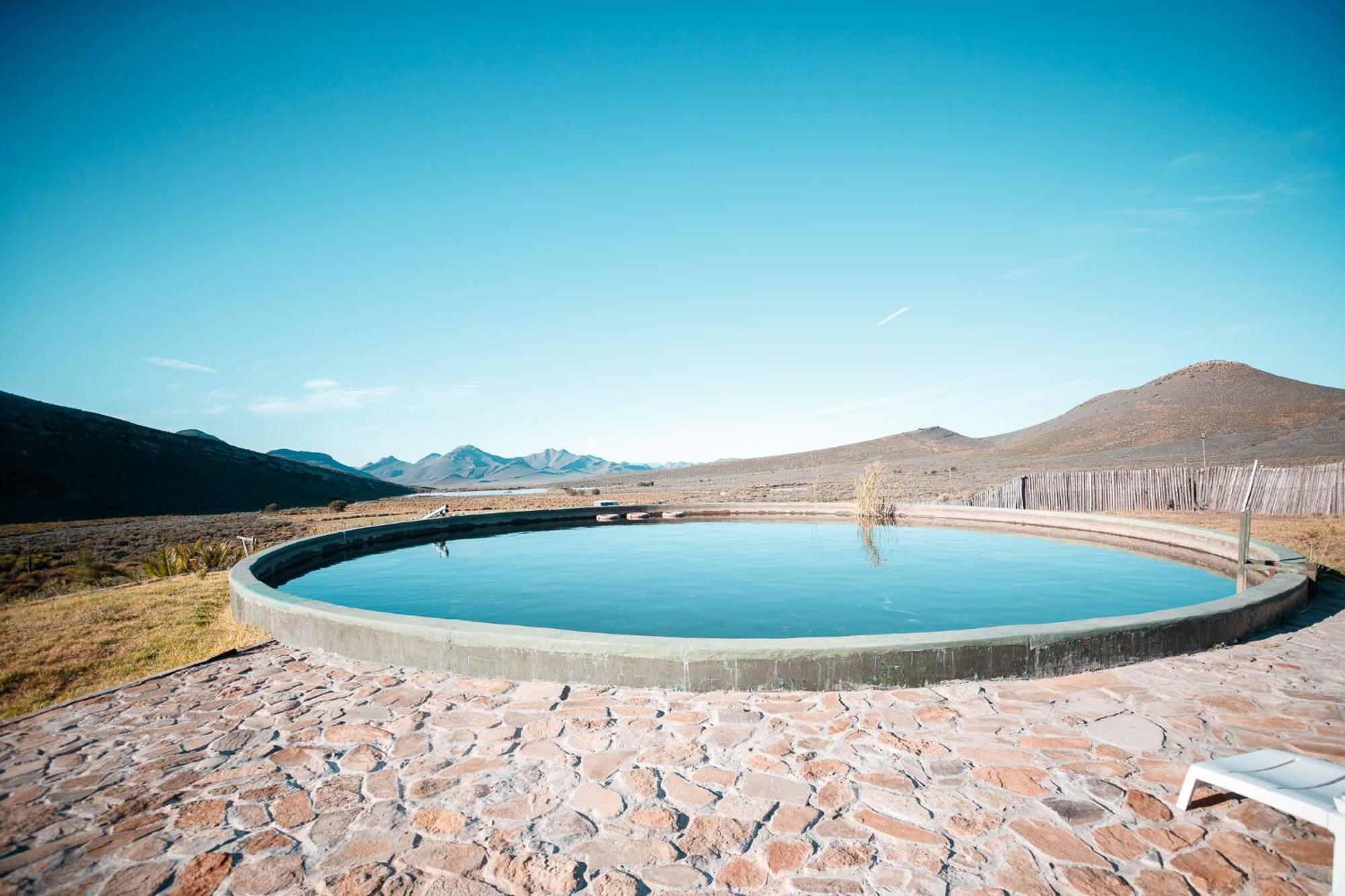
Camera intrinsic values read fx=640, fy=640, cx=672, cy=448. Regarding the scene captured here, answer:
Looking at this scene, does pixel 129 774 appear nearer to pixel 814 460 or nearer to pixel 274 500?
pixel 274 500

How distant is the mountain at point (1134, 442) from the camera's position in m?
32.9

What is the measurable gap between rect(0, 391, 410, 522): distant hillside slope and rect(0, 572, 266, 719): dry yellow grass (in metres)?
34.4

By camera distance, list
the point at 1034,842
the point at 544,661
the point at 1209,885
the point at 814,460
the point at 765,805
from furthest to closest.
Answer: the point at 814,460 → the point at 544,661 → the point at 765,805 → the point at 1034,842 → the point at 1209,885

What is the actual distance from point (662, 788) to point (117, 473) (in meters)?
56.9

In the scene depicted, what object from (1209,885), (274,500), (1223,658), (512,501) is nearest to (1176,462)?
(512,501)

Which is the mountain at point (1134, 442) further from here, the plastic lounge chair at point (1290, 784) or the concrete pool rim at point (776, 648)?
the plastic lounge chair at point (1290, 784)

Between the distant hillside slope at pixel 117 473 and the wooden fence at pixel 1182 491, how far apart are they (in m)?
43.0

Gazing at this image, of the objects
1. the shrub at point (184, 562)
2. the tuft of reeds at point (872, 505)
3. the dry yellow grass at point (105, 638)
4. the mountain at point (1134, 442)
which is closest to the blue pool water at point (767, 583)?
the dry yellow grass at point (105, 638)

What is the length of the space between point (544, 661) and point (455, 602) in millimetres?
3472

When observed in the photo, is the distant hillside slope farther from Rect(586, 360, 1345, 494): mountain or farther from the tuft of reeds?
the tuft of reeds

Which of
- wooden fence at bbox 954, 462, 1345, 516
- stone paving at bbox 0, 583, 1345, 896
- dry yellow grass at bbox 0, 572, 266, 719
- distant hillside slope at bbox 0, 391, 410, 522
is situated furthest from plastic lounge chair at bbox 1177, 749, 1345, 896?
distant hillside slope at bbox 0, 391, 410, 522

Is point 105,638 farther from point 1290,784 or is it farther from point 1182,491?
point 1182,491

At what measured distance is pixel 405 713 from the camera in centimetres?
351

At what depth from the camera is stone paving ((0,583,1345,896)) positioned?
7.05ft
